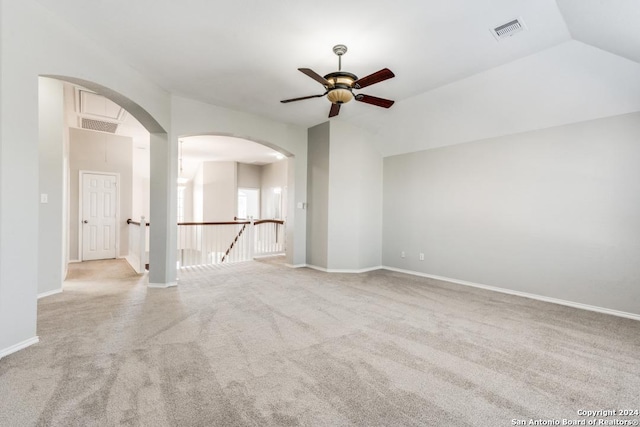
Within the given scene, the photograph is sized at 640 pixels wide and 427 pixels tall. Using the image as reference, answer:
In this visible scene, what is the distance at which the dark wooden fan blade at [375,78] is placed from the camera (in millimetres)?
2979

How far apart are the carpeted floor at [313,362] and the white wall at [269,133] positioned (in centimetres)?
240

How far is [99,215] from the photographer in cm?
710

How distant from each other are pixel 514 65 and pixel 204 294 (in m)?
5.14

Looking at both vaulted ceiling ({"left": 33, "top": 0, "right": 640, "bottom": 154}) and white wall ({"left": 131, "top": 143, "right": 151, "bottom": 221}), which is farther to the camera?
white wall ({"left": 131, "top": 143, "right": 151, "bottom": 221})

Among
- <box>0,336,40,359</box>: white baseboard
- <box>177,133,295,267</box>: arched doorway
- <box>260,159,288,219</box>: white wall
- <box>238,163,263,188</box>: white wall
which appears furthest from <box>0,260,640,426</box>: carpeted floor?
<box>238,163,263,188</box>: white wall

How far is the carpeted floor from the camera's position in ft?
5.78

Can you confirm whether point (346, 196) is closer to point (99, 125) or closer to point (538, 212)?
point (538, 212)

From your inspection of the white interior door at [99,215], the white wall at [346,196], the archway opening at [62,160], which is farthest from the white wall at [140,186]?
the white wall at [346,196]

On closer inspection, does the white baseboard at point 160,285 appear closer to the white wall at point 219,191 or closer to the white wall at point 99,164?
the white wall at point 99,164

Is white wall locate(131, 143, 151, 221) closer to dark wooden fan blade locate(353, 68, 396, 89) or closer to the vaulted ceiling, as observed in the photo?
the vaulted ceiling

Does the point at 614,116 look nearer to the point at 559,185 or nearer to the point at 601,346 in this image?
the point at 559,185

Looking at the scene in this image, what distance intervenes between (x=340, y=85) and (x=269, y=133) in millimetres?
2995

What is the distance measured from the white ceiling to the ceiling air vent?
6 centimetres

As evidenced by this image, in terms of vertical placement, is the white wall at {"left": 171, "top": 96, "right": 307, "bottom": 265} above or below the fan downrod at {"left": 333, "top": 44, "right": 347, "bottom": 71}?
below
